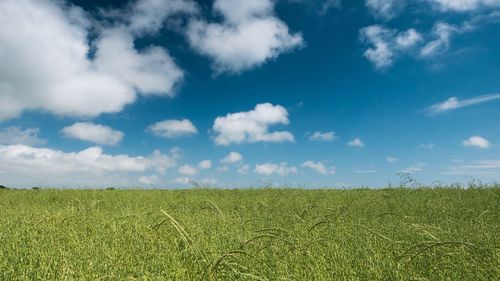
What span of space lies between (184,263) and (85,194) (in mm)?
8597

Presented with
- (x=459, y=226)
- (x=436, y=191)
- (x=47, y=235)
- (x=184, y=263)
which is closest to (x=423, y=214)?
(x=459, y=226)

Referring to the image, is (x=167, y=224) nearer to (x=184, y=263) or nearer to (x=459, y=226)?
(x=184, y=263)

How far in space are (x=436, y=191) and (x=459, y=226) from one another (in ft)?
14.7

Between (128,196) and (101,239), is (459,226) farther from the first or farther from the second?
(128,196)

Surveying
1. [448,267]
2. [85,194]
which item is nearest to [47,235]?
[448,267]

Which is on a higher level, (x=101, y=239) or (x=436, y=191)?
(x=436, y=191)

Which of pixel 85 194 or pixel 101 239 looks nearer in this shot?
pixel 101 239

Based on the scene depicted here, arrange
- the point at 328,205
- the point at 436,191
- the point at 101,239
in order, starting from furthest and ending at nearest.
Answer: the point at 436,191 < the point at 328,205 < the point at 101,239

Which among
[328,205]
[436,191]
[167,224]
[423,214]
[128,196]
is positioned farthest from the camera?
[128,196]

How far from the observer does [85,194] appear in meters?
11.2

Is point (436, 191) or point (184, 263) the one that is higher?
point (436, 191)

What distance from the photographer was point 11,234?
14.3 feet

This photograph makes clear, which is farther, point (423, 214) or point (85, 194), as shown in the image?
point (85, 194)

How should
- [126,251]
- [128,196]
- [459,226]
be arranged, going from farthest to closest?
[128,196], [459,226], [126,251]
